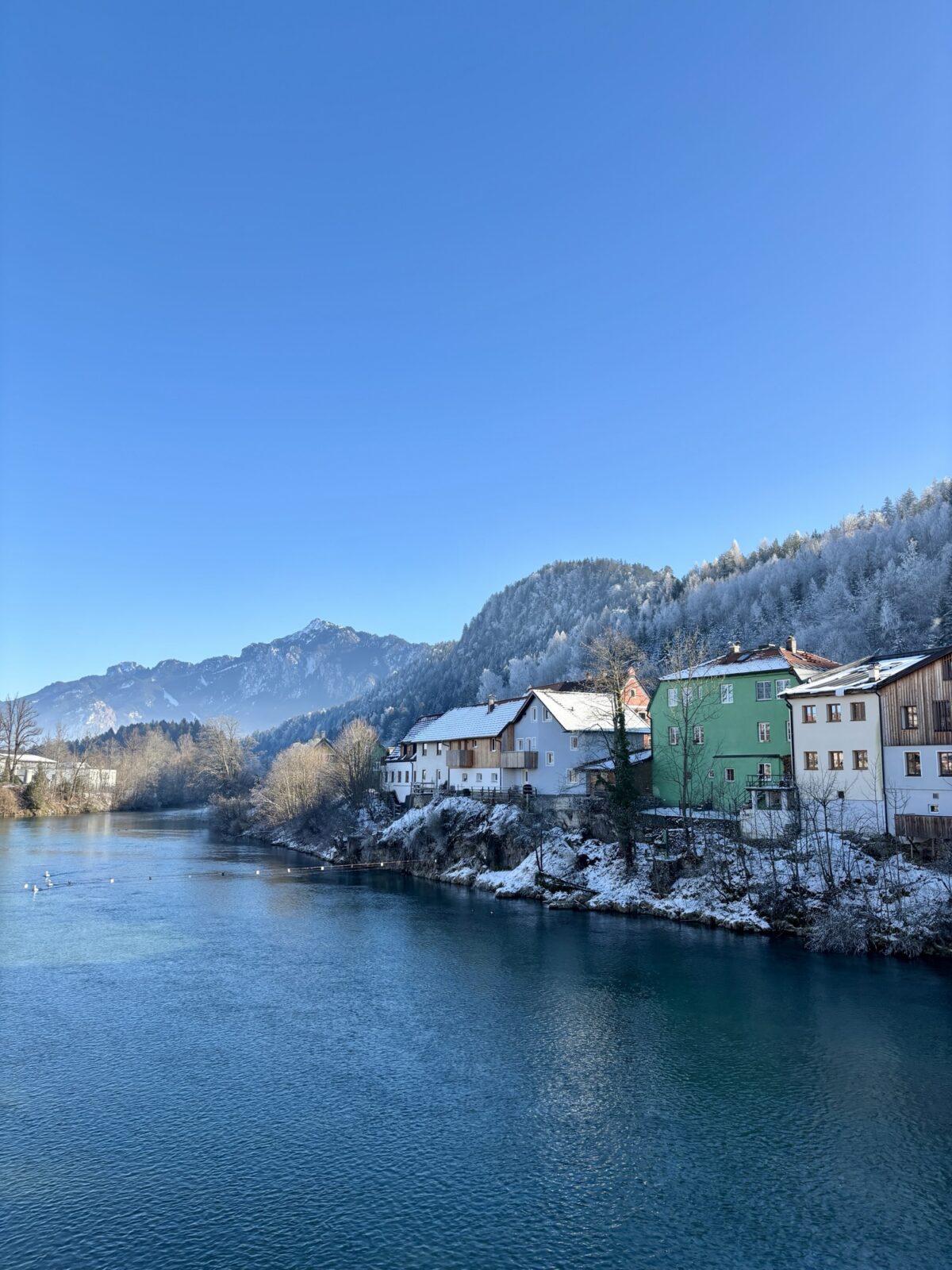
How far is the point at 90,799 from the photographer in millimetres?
131125

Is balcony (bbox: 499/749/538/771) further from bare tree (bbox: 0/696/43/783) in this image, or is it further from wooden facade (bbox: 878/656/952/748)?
bare tree (bbox: 0/696/43/783)

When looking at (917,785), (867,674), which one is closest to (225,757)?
(867,674)

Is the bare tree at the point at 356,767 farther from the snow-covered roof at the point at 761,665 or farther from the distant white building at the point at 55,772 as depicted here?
the distant white building at the point at 55,772

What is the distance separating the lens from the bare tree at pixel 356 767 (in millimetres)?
85250

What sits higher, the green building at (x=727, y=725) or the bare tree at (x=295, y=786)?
the green building at (x=727, y=725)

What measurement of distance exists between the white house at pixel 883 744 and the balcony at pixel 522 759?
23496 millimetres

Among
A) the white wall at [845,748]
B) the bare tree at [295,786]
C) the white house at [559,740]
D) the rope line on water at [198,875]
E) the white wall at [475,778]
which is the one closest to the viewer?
the white wall at [845,748]

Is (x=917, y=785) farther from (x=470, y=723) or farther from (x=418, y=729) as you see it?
(x=418, y=729)

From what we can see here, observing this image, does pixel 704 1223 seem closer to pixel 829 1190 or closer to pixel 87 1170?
pixel 829 1190

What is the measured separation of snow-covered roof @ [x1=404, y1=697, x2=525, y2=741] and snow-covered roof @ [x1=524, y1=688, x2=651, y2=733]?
323 cm

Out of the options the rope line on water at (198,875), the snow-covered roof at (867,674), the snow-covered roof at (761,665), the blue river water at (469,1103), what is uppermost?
the snow-covered roof at (761,665)

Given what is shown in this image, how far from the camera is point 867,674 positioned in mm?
46219

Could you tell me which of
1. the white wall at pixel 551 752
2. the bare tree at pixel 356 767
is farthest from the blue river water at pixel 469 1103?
the bare tree at pixel 356 767

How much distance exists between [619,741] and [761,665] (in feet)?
36.1
